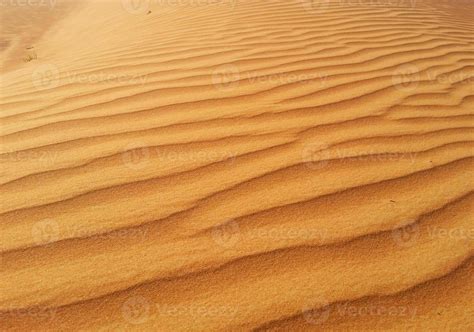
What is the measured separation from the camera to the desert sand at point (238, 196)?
1119 mm

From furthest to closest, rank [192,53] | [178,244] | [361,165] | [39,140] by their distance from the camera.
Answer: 1. [192,53]
2. [39,140]
3. [361,165]
4. [178,244]

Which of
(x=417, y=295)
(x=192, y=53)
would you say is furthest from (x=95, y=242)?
(x=192, y=53)

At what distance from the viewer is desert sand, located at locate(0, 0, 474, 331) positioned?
3.67 ft

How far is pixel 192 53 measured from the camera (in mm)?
3188

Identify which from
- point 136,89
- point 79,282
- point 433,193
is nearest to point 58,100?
point 136,89

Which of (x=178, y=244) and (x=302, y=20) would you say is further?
(x=302, y=20)

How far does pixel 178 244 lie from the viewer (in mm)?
1292

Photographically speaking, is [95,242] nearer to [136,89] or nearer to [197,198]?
[197,198]

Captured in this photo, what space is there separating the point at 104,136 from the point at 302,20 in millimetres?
3076

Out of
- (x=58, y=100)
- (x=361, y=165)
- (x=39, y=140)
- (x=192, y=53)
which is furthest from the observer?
(x=192, y=53)

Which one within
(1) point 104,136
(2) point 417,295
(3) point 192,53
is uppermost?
(3) point 192,53

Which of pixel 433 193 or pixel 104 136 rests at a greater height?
pixel 104 136

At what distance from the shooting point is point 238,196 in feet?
4.95

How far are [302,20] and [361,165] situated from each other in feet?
9.84
